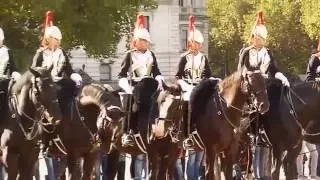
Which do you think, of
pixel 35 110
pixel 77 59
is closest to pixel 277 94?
pixel 35 110

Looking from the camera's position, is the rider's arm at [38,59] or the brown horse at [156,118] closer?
the brown horse at [156,118]

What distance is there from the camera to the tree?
31766mm

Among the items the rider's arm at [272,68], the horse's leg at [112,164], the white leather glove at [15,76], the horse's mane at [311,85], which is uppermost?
the rider's arm at [272,68]

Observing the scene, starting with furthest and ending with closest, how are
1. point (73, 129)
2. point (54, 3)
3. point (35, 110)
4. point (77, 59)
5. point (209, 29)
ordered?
1. point (209, 29)
2. point (77, 59)
3. point (54, 3)
4. point (73, 129)
5. point (35, 110)

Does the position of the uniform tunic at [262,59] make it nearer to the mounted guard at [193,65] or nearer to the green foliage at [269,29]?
the mounted guard at [193,65]

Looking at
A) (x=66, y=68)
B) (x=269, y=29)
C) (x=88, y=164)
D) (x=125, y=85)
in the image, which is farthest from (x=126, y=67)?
(x=269, y=29)

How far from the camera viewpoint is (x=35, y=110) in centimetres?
1345

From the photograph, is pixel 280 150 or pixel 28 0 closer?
pixel 280 150

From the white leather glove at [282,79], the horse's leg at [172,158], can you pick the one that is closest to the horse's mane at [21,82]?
the horse's leg at [172,158]

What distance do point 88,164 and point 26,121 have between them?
223 centimetres

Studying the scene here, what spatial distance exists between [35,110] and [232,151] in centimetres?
386

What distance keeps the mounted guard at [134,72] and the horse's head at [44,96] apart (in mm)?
2287

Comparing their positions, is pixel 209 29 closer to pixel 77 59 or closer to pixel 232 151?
pixel 77 59

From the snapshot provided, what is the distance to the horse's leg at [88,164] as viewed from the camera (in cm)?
1537
